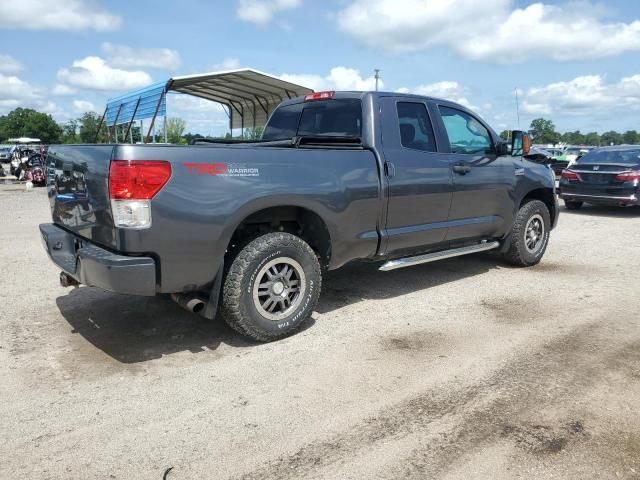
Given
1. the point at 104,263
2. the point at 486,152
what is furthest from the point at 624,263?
the point at 104,263

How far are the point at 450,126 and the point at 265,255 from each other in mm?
2649

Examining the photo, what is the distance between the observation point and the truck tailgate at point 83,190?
3.53 metres

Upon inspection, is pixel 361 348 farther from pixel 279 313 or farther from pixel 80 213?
pixel 80 213

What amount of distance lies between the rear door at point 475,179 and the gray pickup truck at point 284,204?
17 millimetres

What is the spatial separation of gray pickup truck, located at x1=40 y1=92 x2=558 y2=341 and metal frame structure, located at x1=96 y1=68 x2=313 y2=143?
36.3 ft

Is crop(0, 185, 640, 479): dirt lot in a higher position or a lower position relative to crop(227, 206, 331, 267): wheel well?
lower

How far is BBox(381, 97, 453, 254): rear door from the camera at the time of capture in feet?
15.8

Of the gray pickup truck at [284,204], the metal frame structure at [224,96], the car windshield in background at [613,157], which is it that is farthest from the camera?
the metal frame structure at [224,96]

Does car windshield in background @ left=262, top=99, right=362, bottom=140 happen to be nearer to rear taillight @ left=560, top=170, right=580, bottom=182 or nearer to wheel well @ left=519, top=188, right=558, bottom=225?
wheel well @ left=519, top=188, right=558, bottom=225

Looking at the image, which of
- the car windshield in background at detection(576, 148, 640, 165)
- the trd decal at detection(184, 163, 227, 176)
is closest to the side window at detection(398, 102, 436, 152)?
the trd decal at detection(184, 163, 227, 176)

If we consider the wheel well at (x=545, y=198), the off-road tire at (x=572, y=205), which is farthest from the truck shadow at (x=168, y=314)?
the off-road tire at (x=572, y=205)

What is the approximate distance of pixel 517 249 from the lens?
254 inches

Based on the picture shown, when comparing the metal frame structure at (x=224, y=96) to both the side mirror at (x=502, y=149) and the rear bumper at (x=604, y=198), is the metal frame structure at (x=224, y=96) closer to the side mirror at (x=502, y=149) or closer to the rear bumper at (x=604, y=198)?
the rear bumper at (x=604, y=198)

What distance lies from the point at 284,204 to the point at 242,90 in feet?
51.6
